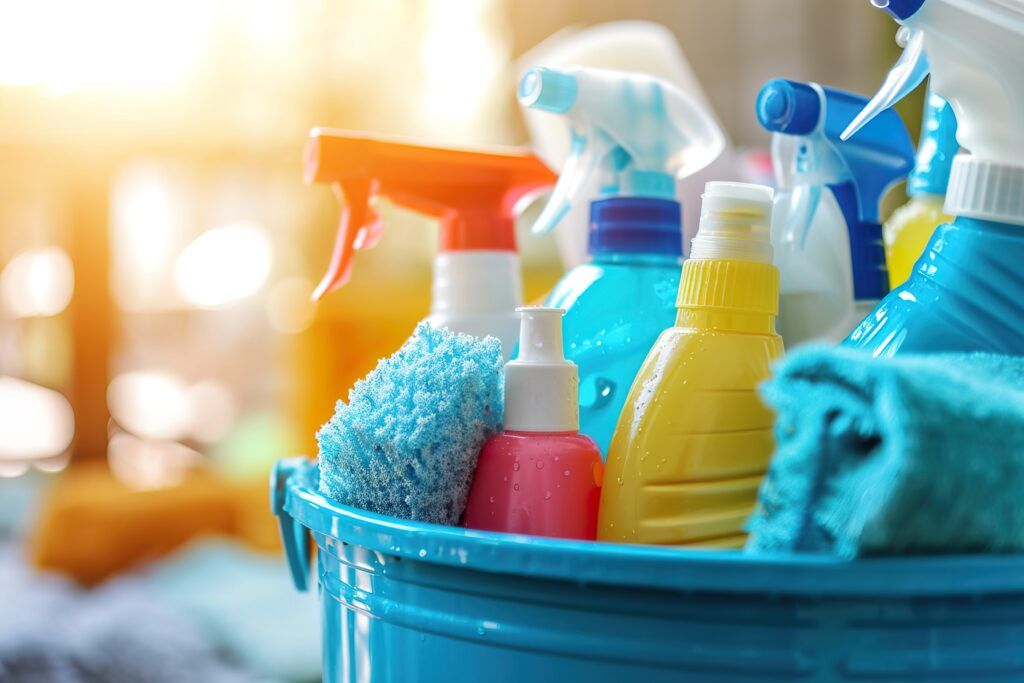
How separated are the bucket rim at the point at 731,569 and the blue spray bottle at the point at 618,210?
0.12 m

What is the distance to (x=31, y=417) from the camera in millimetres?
1569

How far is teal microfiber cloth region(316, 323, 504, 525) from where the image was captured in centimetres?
31

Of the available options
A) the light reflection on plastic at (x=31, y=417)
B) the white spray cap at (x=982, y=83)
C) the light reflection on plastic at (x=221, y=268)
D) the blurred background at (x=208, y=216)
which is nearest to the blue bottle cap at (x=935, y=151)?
the white spray cap at (x=982, y=83)

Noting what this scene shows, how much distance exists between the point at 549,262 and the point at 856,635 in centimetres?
86

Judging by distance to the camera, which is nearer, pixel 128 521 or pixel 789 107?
pixel 789 107

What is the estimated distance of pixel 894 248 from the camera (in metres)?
0.45

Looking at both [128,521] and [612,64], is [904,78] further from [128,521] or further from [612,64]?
[128,521]

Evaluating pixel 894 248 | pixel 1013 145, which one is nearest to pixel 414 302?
pixel 894 248

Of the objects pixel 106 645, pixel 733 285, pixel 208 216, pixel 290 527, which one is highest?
pixel 208 216

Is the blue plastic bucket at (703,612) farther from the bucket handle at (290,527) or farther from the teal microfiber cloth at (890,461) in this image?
the bucket handle at (290,527)

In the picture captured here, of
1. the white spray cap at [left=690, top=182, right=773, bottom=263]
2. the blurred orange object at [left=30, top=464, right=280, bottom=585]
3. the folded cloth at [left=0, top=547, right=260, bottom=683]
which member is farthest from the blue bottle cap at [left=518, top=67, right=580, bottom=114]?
the blurred orange object at [left=30, top=464, right=280, bottom=585]

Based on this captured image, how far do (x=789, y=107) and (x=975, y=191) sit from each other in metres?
0.10

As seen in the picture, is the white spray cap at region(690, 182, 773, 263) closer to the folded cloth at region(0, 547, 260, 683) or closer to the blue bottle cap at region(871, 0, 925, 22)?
the blue bottle cap at region(871, 0, 925, 22)

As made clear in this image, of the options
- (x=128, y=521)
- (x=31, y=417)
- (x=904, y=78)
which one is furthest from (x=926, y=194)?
(x=31, y=417)
